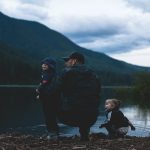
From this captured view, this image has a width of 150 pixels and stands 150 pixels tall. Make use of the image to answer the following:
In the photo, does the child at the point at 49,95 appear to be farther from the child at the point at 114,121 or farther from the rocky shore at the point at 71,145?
the child at the point at 114,121

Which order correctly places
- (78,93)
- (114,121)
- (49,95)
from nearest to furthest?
(78,93) → (49,95) → (114,121)

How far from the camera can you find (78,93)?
1184cm

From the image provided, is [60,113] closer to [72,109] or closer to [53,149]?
[72,109]

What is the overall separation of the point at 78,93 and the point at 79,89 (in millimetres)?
98

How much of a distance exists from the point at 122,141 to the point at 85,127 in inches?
36.5

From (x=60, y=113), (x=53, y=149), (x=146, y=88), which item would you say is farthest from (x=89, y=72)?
(x=146, y=88)

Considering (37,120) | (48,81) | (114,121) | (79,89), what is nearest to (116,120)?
(114,121)

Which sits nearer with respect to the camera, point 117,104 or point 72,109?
point 72,109

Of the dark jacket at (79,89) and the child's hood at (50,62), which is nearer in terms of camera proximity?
the dark jacket at (79,89)

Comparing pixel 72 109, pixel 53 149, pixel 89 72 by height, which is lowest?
pixel 53 149

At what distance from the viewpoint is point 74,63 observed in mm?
12094

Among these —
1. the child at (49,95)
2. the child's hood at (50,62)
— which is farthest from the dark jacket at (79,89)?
the child's hood at (50,62)

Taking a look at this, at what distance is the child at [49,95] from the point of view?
39.4 ft

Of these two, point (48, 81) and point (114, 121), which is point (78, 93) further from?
point (114, 121)
